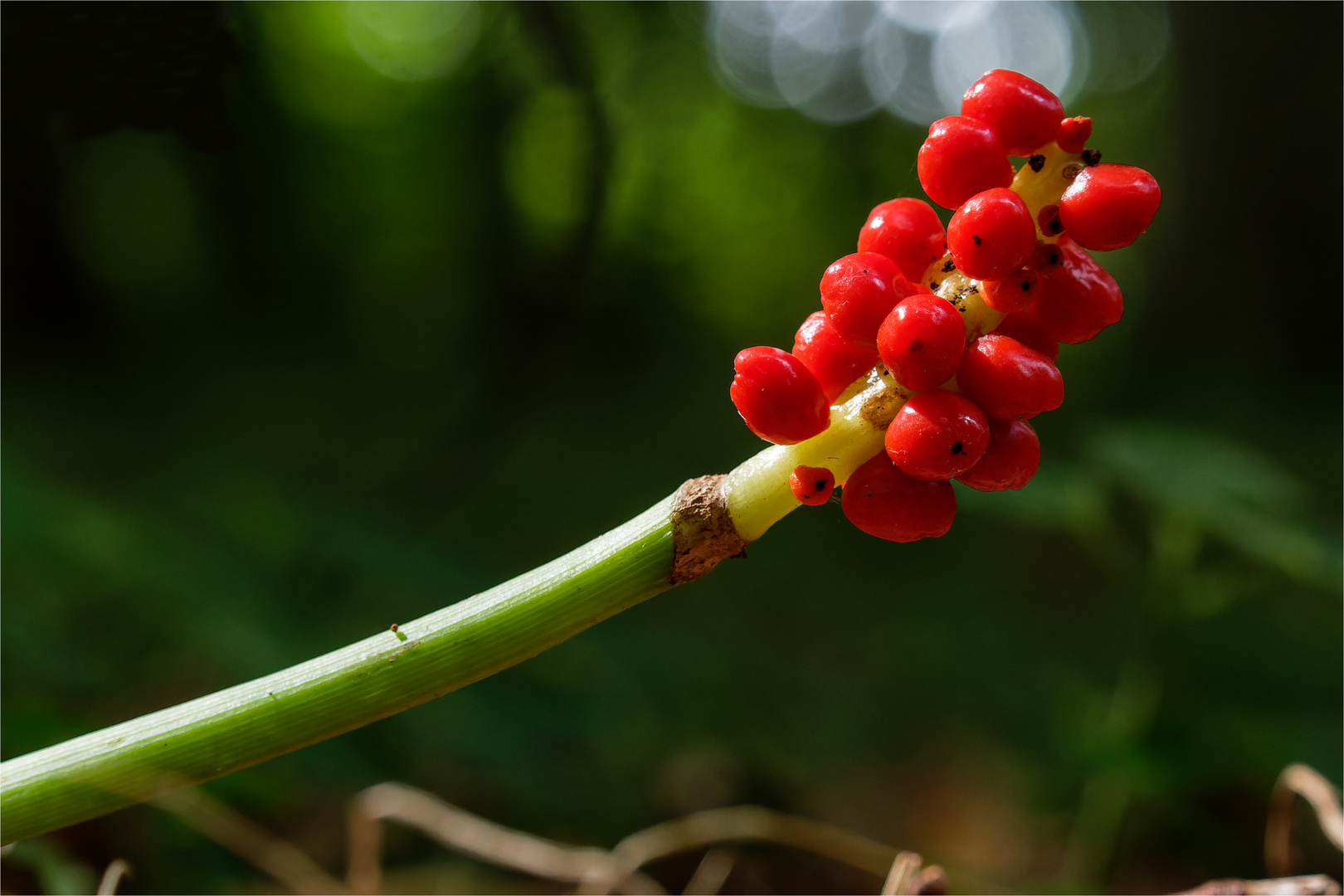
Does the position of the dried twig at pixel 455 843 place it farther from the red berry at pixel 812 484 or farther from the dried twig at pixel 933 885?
the red berry at pixel 812 484

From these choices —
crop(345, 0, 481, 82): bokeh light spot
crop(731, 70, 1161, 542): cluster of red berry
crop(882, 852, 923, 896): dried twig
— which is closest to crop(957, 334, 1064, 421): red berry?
crop(731, 70, 1161, 542): cluster of red berry

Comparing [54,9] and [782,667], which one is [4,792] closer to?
[54,9]

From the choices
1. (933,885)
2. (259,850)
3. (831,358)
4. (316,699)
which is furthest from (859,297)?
(259,850)

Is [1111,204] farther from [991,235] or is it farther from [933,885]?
[933,885]

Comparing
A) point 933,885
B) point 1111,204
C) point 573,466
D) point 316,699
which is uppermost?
point 573,466

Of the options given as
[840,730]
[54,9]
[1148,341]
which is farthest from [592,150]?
[1148,341]

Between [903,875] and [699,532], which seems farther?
[903,875]

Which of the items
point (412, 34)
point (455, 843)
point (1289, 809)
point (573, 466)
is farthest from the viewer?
point (412, 34)
